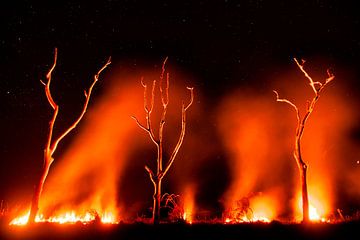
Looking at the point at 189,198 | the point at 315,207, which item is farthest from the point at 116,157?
the point at 315,207

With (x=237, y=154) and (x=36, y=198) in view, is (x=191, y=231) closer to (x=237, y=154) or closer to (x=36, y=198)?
(x=36, y=198)

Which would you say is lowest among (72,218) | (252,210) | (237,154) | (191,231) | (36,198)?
(191,231)

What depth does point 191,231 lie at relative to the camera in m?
9.74

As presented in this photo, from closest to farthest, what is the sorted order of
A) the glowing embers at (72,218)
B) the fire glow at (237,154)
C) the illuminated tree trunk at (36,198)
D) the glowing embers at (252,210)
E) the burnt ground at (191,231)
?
1. the burnt ground at (191,231)
2. the illuminated tree trunk at (36,198)
3. the glowing embers at (72,218)
4. the glowing embers at (252,210)
5. the fire glow at (237,154)

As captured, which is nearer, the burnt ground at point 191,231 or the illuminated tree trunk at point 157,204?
the burnt ground at point 191,231

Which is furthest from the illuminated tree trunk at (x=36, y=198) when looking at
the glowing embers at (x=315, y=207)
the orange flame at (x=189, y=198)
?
the glowing embers at (x=315, y=207)

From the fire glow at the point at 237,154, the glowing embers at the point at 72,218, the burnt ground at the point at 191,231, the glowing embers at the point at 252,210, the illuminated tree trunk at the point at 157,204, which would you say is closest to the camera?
the burnt ground at the point at 191,231

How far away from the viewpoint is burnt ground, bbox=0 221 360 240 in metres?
9.48

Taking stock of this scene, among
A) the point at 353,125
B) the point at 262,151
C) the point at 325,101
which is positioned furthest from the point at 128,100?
the point at 353,125

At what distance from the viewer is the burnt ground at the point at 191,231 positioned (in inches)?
373

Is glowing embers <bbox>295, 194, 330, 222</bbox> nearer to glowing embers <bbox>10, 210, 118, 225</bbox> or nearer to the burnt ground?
the burnt ground

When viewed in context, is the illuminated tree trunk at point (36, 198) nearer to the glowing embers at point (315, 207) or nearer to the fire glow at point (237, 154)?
the fire glow at point (237, 154)

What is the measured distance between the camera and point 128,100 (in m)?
18.5

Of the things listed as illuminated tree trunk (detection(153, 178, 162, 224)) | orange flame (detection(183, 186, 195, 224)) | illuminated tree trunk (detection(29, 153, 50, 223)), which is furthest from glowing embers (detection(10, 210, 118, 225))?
orange flame (detection(183, 186, 195, 224))
